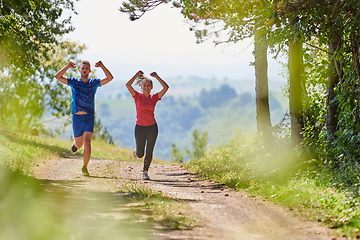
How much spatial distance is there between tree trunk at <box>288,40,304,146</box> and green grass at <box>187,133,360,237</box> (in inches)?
23.7

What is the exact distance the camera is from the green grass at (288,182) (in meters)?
7.06

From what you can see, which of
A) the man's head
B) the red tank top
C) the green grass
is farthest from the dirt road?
the man's head

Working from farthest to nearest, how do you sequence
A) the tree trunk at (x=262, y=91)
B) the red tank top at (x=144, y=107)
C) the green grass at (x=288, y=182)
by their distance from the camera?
the tree trunk at (x=262, y=91)
the red tank top at (x=144, y=107)
the green grass at (x=288, y=182)

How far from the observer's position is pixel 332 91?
11.9 meters

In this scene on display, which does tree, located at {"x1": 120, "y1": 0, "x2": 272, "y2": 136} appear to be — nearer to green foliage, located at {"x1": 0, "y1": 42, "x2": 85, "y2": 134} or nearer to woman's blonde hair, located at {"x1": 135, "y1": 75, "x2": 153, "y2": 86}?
woman's blonde hair, located at {"x1": 135, "y1": 75, "x2": 153, "y2": 86}

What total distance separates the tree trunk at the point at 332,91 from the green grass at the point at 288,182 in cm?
112

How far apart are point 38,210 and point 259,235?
121 inches

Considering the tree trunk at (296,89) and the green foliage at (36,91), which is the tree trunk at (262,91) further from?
the green foliage at (36,91)

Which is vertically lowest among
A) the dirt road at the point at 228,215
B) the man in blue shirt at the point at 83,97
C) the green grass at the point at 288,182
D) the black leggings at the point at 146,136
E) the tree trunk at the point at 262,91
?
the dirt road at the point at 228,215

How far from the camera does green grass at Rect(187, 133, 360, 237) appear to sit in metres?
7.06

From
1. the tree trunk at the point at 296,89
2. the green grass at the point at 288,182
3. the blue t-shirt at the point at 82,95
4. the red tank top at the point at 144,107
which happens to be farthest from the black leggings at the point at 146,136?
the tree trunk at the point at 296,89

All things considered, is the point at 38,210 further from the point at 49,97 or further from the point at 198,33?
the point at 49,97

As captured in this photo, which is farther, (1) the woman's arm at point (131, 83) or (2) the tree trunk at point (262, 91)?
(2) the tree trunk at point (262, 91)

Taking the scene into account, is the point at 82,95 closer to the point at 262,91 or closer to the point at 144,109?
the point at 144,109
